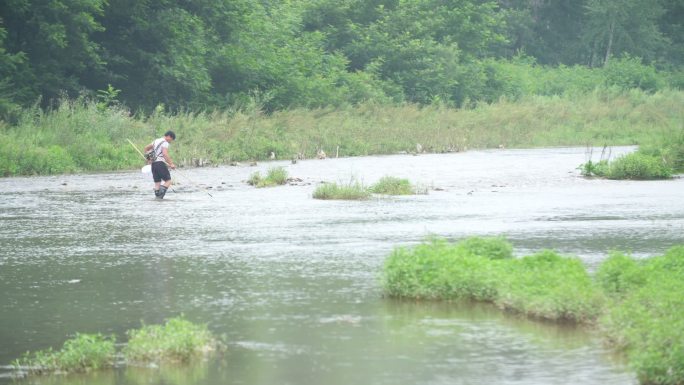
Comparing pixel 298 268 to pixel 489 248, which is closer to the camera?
pixel 489 248

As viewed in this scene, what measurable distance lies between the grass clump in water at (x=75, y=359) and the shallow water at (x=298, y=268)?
0.17 metres

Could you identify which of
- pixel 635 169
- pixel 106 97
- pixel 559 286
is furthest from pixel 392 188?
pixel 106 97

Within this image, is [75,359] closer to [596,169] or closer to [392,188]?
[392,188]

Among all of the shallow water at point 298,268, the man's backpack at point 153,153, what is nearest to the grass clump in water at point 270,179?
the shallow water at point 298,268

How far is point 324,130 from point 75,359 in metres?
36.5

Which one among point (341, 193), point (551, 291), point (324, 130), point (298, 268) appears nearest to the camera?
point (551, 291)

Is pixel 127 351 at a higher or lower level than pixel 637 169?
lower

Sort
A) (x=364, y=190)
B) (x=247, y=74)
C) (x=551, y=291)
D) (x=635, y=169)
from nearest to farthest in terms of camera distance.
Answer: (x=551, y=291), (x=364, y=190), (x=635, y=169), (x=247, y=74)

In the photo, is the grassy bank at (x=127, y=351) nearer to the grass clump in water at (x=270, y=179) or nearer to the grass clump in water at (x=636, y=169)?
the grass clump in water at (x=270, y=179)

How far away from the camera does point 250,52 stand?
5403 cm

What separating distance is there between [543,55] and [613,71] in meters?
13.4

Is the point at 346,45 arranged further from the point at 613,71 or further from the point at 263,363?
the point at 263,363

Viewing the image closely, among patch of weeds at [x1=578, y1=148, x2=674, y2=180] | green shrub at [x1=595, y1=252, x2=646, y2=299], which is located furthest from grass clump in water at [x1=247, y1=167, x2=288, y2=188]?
green shrub at [x1=595, y1=252, x2=646, y2=299]

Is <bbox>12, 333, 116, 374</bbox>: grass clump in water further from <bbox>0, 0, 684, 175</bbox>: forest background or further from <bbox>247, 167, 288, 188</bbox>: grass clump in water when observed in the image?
<bbox>0, 0, 684, 175</bbox>: forest background
